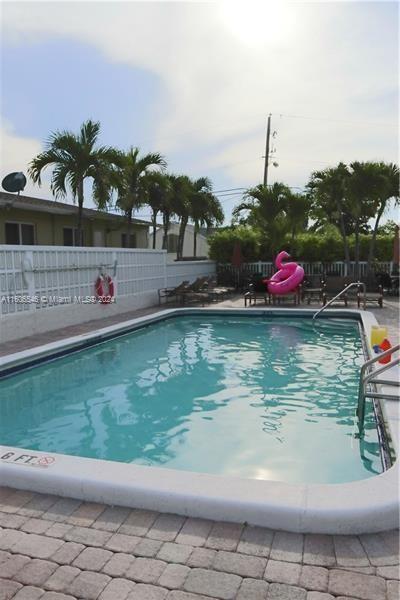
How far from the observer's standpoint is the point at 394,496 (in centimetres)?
281

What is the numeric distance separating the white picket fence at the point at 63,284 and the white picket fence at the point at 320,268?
5.72 metres

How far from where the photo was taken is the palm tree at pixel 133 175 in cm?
1448

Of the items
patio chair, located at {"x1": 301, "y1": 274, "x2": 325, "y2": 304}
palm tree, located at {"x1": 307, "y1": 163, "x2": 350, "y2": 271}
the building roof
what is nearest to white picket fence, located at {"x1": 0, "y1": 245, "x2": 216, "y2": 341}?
the building roof

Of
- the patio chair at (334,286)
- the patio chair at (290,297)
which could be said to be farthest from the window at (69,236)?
the patio chair at (334,286)

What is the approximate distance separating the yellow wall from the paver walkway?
1274 centimetres

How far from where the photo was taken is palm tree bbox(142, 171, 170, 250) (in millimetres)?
15414

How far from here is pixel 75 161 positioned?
11.8 metres

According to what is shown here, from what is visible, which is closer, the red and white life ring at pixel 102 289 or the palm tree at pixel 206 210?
the red and white life ring at pixel 102 289

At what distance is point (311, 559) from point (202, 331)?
9014 mm

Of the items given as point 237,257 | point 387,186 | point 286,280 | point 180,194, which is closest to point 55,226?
point 180,194

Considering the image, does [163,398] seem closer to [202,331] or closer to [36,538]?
[36,538]

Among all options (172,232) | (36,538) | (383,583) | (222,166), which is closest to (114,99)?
(36,538)

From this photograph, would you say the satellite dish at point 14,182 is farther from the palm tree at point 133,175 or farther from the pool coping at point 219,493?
the pool coping at point 219,493

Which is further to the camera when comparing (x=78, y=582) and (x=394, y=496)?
(x=394, y=496)
